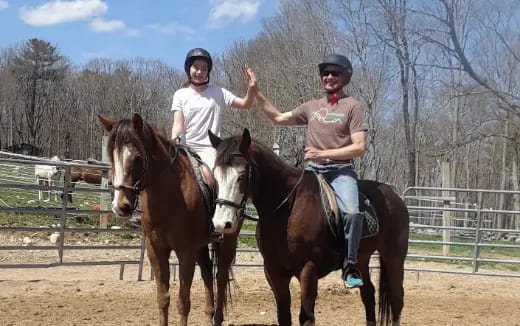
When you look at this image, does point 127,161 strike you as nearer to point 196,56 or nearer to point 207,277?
point 196,56

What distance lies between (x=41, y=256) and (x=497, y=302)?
23.6 feet

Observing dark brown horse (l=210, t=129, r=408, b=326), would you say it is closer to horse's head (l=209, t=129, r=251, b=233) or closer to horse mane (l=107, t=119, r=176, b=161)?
horse's head (l=209, t=129, r=251, b=233)

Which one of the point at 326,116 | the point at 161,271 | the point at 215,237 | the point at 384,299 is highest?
the point at 326,116

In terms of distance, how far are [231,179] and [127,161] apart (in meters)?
1.02

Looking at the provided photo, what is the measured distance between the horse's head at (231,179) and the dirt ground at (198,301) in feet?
9.13

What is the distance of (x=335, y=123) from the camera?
13.7ft

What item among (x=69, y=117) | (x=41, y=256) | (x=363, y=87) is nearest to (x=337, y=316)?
(x=41, y=256)

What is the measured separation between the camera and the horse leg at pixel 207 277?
520cm

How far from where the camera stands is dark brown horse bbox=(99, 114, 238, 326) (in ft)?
13.5

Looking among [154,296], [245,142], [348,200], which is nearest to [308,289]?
[348,200]

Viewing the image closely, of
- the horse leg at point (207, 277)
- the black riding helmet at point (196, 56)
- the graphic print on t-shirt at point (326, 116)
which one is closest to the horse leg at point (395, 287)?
the graphic print on t-shirt at point (326, 116)

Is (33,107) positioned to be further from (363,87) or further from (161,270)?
(161,270)

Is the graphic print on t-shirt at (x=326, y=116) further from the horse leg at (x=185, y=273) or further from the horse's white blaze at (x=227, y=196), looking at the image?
the horse leg at (x=185, y=273)

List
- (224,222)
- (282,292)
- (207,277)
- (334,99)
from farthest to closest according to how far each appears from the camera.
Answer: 1. (207,277)
2. (334,99)
3. (282,292)
4. (224,222)
